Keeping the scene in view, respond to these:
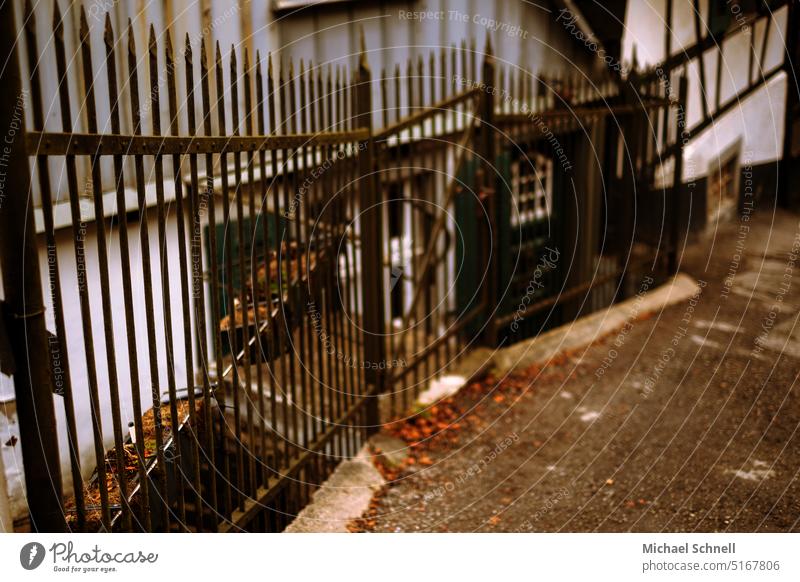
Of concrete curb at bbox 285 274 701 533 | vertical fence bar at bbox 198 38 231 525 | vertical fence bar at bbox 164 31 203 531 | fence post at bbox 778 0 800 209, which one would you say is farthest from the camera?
fence post at bbox 778 0 800 209

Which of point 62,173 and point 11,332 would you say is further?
point 62,173

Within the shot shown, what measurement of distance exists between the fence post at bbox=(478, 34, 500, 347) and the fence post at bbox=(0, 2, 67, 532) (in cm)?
383

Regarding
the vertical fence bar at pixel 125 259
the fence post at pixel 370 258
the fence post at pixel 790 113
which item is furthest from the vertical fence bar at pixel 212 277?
the fence post at pixel 790 113

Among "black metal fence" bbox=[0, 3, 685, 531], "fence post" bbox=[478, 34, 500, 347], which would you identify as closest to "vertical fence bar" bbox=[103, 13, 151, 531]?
"black metal fence" bbox=[0, 3, 685, 531]

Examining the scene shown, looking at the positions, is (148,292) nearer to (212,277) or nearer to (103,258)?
(103,258)

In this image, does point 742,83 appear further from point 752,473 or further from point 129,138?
point 129,138

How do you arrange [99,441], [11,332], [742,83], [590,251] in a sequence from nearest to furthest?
1. [11,332]
2. [99,441]
3. [590,251]
4. [742,83]

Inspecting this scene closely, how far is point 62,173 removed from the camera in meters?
3.99

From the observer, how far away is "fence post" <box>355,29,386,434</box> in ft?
14.1

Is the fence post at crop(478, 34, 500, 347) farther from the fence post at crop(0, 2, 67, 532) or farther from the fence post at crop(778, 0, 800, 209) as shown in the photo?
the fence post at crop(778, 0, 800, 209)

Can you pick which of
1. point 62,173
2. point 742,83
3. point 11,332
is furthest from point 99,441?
point 742,83

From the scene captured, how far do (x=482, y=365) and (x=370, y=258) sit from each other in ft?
5.20

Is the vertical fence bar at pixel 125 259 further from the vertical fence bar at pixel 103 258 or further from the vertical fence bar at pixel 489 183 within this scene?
the vertical fence bar at pixel 489 183
